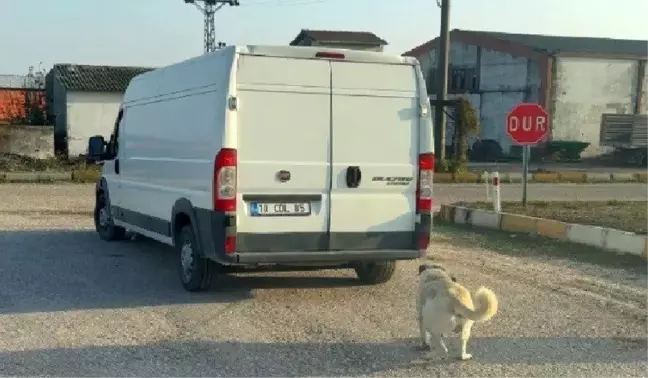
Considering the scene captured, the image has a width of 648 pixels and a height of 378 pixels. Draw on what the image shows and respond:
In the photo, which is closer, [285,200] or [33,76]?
[285,200]

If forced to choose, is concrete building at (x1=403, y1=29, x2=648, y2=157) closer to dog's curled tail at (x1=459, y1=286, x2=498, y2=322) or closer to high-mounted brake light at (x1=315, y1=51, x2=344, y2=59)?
high-mounted brake light at (x1=315, y1=51, x2=344, y2=59)

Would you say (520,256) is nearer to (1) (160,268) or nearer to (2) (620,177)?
(1) (160,268)

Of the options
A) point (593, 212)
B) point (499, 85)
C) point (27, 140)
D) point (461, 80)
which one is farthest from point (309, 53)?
point (461, 80)

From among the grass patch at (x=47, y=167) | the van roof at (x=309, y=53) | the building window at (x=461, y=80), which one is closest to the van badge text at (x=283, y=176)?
the van roof at (x=309, y=53)

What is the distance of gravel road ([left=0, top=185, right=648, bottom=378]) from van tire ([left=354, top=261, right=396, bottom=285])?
0.15 m

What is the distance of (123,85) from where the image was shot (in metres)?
36.1

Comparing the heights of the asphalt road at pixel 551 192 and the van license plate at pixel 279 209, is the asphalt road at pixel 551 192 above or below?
below

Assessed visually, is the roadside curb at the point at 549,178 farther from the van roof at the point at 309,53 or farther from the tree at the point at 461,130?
the van roof at the point at 309,53

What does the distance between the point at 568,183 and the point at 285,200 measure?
69.3ft

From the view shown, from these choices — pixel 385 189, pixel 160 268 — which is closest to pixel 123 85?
pixel 160 268

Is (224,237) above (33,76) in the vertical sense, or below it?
below

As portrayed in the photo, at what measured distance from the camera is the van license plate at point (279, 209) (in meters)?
7.14

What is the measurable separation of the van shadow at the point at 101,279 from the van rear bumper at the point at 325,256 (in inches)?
26.3

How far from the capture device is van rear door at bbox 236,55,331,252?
23.2 ft
